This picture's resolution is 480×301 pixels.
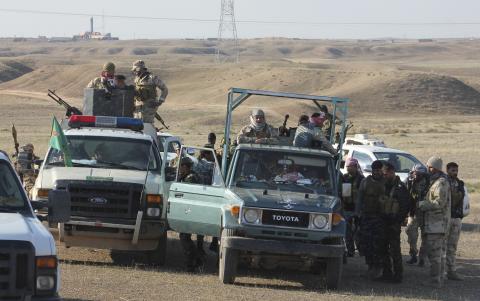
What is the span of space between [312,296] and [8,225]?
490 cm

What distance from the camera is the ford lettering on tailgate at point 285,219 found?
12.3 meters

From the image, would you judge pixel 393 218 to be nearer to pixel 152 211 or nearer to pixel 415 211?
pixel 415 211

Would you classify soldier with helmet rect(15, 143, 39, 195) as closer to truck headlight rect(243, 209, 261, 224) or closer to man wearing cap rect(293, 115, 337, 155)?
man wearing cap rect(293, 115, 337, 155)

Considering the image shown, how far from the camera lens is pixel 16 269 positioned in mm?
7645

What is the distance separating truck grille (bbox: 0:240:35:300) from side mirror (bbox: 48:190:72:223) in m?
0.78

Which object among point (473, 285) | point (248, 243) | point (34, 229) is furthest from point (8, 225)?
point (473, 285)

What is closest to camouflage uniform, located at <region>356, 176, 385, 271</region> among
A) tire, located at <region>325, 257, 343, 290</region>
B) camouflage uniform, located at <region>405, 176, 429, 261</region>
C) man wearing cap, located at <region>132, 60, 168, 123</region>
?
camouflage uniform, located at <region>405, 176, 429, 261</region>

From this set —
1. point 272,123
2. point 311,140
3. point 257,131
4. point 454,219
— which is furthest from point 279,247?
point 272,123

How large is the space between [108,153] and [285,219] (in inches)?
136

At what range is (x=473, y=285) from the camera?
45.3ft

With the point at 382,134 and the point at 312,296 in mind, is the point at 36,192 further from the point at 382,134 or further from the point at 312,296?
the point at 382,134

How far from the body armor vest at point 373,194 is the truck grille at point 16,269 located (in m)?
6.87

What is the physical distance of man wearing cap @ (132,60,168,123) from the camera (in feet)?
59.0

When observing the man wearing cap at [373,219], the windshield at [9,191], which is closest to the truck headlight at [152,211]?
the man wearing cap at [373,219]
